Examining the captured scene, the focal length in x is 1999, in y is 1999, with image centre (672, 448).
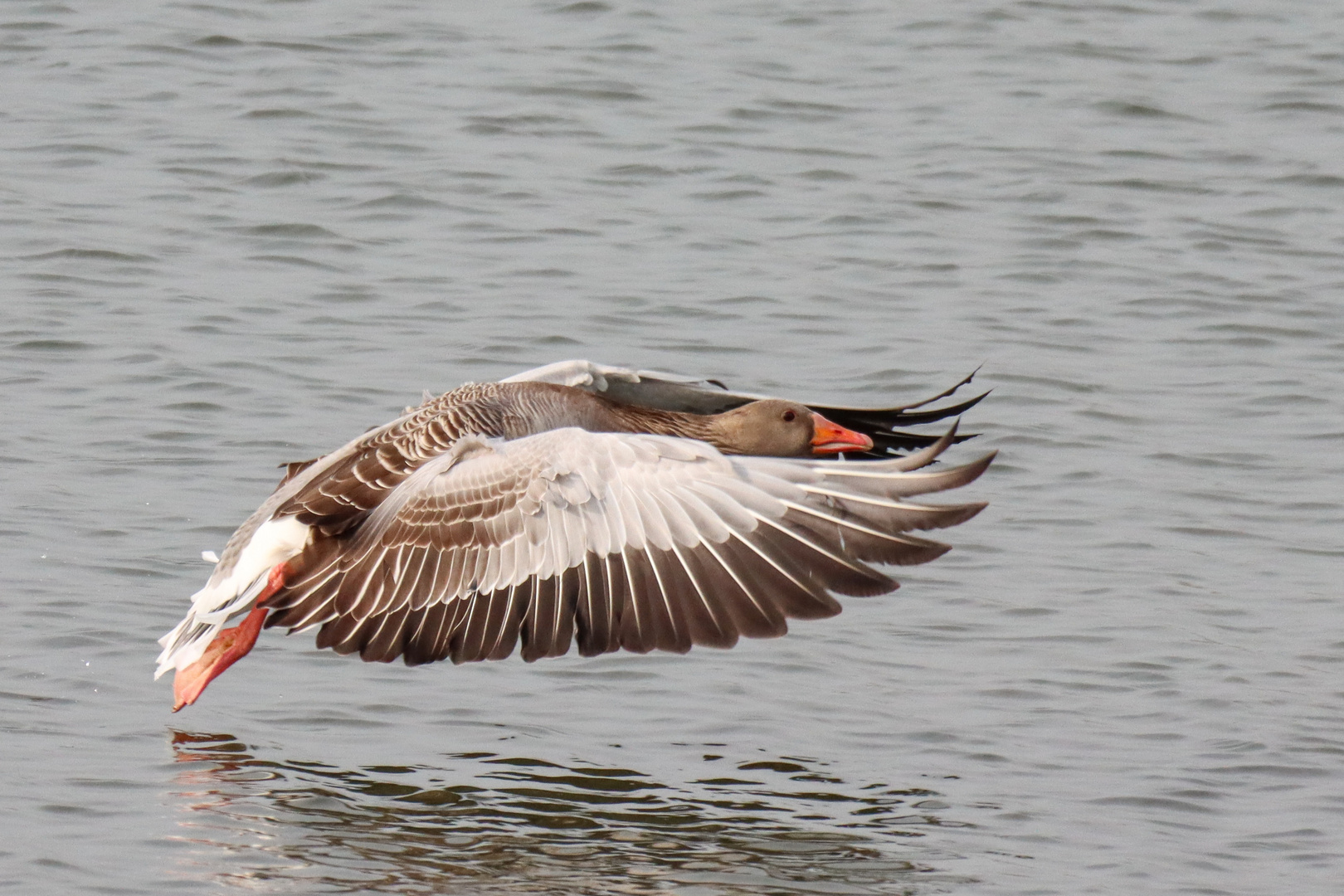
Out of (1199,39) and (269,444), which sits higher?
(1199,39)

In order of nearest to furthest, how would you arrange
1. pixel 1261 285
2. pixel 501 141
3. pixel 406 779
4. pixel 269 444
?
1. pixel 406 779
2. pixel 269 444
3. pixel 1261 285
4. pixel 501 141

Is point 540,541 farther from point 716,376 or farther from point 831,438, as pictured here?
point 716,376

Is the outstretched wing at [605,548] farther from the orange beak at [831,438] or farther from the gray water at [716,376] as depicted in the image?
the orange beak at [831,438]

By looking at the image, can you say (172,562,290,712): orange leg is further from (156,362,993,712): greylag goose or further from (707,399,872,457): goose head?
(707,399,872,457): goose head

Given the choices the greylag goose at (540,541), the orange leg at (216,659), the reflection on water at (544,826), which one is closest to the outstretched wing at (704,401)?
the greylag goose at (540,541)

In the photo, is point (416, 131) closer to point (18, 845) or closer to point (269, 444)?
point (269, 444)

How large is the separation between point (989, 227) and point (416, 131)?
462cm

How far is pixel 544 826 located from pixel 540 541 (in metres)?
0.98

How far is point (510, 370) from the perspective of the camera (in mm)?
11406

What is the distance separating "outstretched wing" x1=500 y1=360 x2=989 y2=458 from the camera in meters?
8.53

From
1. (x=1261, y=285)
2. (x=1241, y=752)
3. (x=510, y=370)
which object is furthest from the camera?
(x=1261, y=285)

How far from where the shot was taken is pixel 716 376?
37.6 feet

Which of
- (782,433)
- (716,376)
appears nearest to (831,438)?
(782,433)

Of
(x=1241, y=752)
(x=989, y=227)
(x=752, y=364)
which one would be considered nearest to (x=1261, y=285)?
(x=989, y=227)
